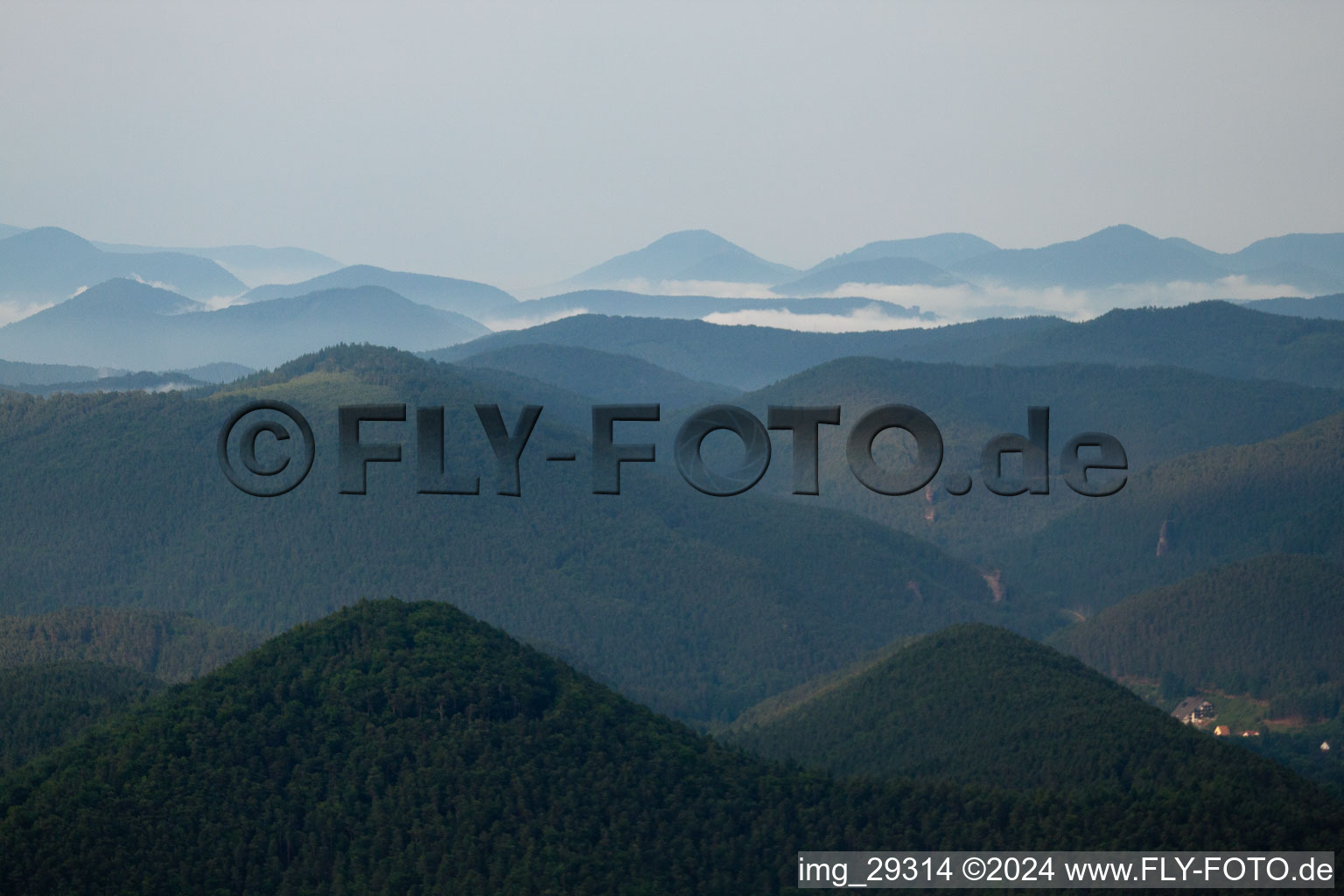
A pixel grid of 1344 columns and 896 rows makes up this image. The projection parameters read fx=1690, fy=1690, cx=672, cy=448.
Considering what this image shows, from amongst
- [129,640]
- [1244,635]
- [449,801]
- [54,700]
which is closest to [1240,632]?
[1244,635]

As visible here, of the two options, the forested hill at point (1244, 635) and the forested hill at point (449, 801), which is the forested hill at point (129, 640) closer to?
the forested hill at point (449, 801)

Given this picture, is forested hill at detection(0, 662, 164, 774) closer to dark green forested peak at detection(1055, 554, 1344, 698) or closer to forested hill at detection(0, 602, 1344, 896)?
forested hill at detection(0, 602, 1344, 896)

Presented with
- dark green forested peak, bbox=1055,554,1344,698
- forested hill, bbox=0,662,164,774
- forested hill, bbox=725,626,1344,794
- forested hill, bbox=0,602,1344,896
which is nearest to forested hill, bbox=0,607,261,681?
forested hill, bbox=0,662,164,774

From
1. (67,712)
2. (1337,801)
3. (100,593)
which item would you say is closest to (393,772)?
(67,712)

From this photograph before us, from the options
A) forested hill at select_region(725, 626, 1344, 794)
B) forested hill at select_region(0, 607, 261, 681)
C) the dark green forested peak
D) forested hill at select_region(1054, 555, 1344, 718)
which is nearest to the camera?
forested hill at select_region(725, 626, 1344, 794)

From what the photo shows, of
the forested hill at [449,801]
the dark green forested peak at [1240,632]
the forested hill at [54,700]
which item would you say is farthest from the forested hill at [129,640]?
the dark green forested peak at [1240,632]

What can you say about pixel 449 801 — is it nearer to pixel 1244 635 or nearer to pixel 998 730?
pixel 998 730
